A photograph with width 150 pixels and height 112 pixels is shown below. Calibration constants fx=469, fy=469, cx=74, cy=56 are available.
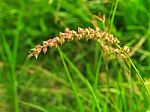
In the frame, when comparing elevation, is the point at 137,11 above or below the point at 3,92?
above

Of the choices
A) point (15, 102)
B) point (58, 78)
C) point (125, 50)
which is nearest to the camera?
point (125, 50)

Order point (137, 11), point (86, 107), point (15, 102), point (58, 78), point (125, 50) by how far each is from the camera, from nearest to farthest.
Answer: point (125, 50), point (15, 102), point (86, 107), point (58, 78), point (137, 11)

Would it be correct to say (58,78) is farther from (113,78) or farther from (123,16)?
(123,16)

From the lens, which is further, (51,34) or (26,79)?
(51,34)

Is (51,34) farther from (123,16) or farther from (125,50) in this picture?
(125,50)


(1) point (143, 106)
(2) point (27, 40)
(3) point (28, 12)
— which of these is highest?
(3) point (28, 12)

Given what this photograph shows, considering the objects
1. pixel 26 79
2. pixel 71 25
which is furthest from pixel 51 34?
pixel 26 79

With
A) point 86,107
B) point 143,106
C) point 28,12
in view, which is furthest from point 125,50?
point 28,12
